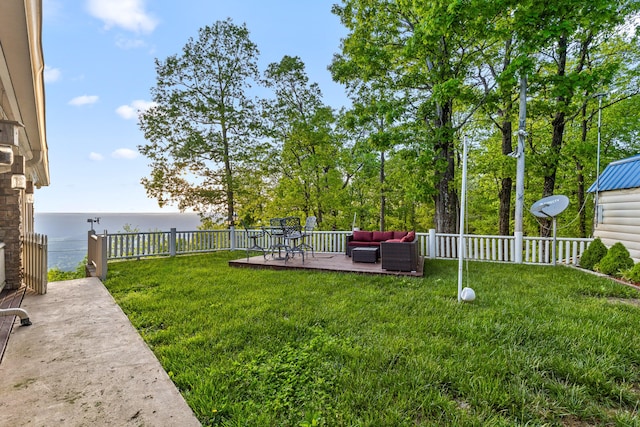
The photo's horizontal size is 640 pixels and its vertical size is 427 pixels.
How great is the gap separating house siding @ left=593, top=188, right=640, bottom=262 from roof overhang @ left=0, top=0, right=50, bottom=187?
31.6 feet

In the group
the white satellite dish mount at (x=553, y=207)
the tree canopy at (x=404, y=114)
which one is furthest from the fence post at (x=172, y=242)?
the white satellite dish mount at (x=553, y=207)

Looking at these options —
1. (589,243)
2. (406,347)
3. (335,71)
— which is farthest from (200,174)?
(589,243)

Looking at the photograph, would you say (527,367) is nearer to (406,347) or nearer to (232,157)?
(406,347)

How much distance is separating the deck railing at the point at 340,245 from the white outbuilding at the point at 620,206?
0.55 m

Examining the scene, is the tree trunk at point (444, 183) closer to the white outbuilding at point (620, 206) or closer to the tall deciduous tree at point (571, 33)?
the tall deciduous tree at point (571, 33)

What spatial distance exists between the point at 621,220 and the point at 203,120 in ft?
48.0

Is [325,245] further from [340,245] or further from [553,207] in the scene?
[553,207]

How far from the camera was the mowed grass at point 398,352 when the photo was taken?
6.35 feet

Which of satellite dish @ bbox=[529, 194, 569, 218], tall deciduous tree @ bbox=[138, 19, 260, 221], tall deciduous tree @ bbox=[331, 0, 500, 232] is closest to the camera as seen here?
satellite dish @ bbox=[529, 194, 569, 218]

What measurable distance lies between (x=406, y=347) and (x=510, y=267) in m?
5.70

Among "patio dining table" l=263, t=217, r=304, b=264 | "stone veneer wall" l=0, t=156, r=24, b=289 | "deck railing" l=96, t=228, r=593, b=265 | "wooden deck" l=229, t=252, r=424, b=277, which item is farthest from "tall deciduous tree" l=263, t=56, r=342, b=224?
"stone veneer wall" l=0, t=156, r=24, b=289

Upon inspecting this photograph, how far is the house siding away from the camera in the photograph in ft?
20.0

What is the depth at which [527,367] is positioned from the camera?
2432 mm

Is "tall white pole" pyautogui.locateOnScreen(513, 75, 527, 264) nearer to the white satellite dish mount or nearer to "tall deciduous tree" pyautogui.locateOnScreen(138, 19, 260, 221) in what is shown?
the white satellite dish mount
